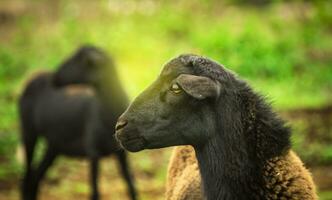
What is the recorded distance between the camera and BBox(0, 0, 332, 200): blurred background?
14344mm

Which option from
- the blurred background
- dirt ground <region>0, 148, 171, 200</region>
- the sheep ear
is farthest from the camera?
the blurred background

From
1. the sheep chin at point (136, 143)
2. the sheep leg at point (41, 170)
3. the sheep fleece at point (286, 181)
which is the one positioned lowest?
the sheep leg at point (41, 170)

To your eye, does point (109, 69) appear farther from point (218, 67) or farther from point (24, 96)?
point (218, 67)

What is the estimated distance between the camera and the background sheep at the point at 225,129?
4.46 metres

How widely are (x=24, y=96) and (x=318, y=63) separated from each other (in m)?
9.99

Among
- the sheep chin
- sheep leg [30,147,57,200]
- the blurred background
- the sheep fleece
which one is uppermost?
the blurred background

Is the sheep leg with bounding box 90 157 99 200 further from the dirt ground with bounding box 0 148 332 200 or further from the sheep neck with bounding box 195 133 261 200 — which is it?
the sheep neck with bounding box 195 133 261 200

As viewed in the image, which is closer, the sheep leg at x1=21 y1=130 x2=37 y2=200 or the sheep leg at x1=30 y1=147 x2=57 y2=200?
the sheep leg at x1=30 y1=147 x2=57 y2=200

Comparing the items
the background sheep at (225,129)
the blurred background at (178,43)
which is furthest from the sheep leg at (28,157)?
the background sheep at (225,129)

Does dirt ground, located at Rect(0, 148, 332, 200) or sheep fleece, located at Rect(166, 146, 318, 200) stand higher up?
sheep fleece, located at Rect(166, 146, 318, 200)

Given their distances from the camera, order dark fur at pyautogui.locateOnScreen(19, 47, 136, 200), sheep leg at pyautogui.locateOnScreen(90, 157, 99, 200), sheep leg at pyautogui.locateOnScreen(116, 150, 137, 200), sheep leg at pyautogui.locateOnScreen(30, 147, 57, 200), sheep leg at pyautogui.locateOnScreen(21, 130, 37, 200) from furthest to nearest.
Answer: sheep leg at pyautogui.locateOnScreen(21, 130, 37, 200)
sheep leg at pyautogui.locateOnScreen(30, 147, 57, 200)
dark fur at pyautogui.locateOnScreen(19, 47, 136, 200)
sheep leg at pyautogui.locateOnScreen(116, 150, 137, 200)
sheep leg at pyautogui.locateOnScreen(90, 157, 99, 200)

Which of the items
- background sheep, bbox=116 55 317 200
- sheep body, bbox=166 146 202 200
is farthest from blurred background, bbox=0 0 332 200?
background sheep, bbox=116 55 317 200

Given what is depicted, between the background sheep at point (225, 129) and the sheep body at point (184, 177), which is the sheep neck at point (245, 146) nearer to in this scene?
the background sheep at point (225, 129)

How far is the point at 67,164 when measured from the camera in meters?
12.5
